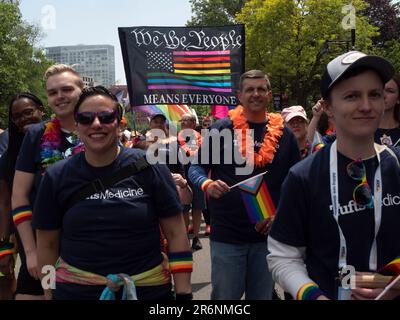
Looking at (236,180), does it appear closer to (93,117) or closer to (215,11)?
(93,117)

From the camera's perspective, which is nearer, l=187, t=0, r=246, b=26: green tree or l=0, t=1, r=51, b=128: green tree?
l=0, t=1, r=51, b=128: green tree

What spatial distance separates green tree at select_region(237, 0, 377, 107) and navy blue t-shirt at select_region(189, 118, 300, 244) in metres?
24.2

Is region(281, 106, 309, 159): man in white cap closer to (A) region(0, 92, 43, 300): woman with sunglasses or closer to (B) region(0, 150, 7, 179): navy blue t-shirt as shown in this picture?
(A) region(0, 92, 43, 300): woman with sunglasses

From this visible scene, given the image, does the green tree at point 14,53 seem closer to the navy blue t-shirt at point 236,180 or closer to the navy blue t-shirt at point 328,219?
the navy blue t-shirt at point 236,180

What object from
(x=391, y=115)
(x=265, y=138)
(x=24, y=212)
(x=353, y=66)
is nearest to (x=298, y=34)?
(x=391, y=115)

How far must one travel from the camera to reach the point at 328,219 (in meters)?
1.92

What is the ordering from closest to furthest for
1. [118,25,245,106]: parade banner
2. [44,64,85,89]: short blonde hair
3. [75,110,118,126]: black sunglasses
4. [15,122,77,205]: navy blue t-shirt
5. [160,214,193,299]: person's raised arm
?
[75,110,118,126]: black sunglasses
[160,214,193,299]: person's raised arm
[15,122,77,205]: navy blue t-shirt
[44,64,85,89]: short blonde hair
[118,25,245,106]: parade banner

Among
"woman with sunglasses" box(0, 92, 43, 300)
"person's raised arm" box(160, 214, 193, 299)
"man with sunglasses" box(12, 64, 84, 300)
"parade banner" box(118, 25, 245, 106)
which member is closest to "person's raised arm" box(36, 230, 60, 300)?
"man with sunglasses" box(12, 64, 84, 300)

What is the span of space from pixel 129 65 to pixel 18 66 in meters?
33.9

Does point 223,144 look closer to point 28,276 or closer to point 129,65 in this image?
point 28,276

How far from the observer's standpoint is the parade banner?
6.12 meters

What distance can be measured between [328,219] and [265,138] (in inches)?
70.8

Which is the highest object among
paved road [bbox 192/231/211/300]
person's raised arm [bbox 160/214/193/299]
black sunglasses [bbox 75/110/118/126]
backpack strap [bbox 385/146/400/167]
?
black sunglasses [bbox 75/110/118/126]

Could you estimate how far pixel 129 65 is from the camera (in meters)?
6.10
